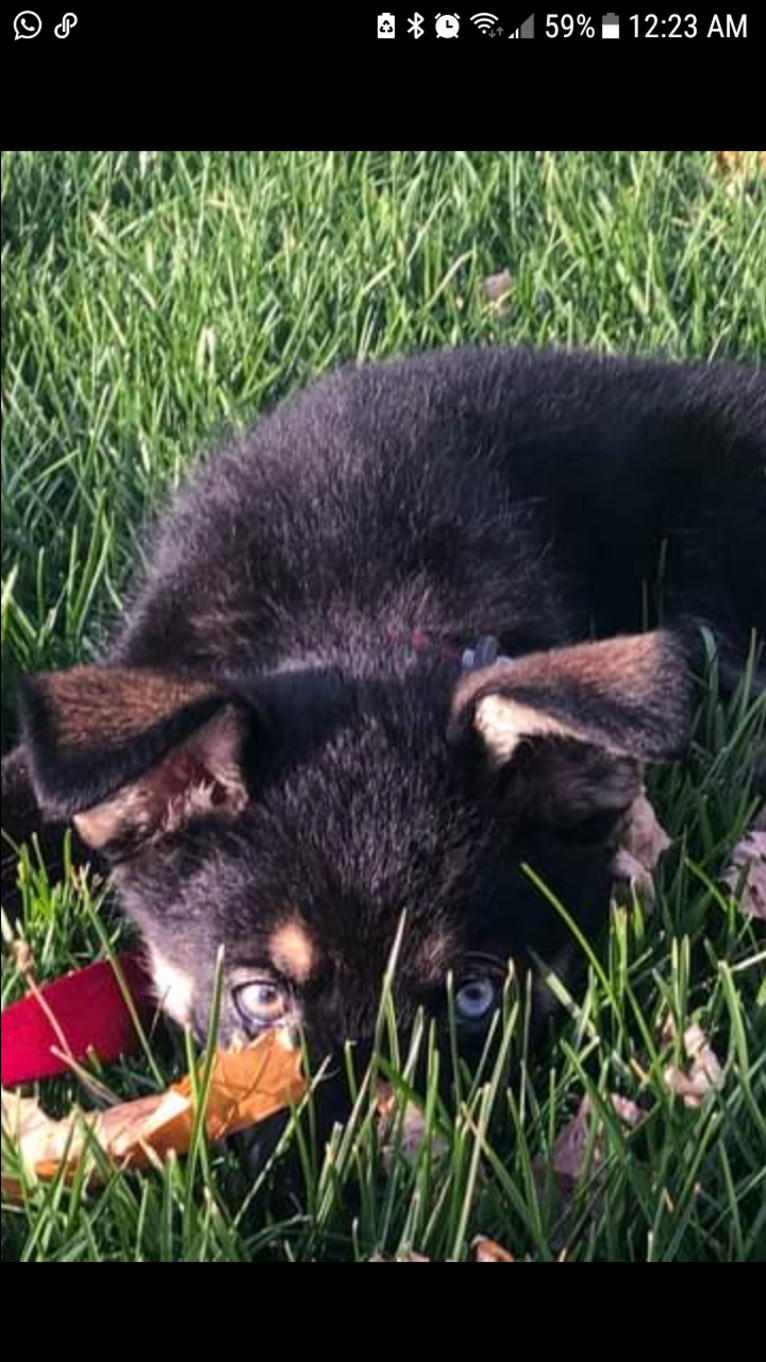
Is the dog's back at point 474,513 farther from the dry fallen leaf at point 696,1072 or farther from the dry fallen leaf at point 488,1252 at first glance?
the dry fallen leaf at point 488,1252

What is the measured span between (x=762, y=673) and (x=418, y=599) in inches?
28.0

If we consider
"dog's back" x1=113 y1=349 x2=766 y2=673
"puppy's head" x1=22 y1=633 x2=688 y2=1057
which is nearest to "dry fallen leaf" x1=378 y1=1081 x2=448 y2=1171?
"puppy's head" x1=22 y1=633 x2=688 y2=1057

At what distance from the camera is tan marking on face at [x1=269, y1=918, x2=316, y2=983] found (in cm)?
255

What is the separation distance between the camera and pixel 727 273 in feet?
15.1

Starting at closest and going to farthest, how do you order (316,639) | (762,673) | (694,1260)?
(694,1260) → (316,639) → (762,673)

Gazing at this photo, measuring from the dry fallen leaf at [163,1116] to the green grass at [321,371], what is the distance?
46 millimetres

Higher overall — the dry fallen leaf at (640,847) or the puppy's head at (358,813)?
the puppy's head at (358,813)

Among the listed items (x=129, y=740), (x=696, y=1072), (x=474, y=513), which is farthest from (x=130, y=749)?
(x=474, y=513)

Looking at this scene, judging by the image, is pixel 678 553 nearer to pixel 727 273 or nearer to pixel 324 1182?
pixel 727 273

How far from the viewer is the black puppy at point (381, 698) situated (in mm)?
2514
